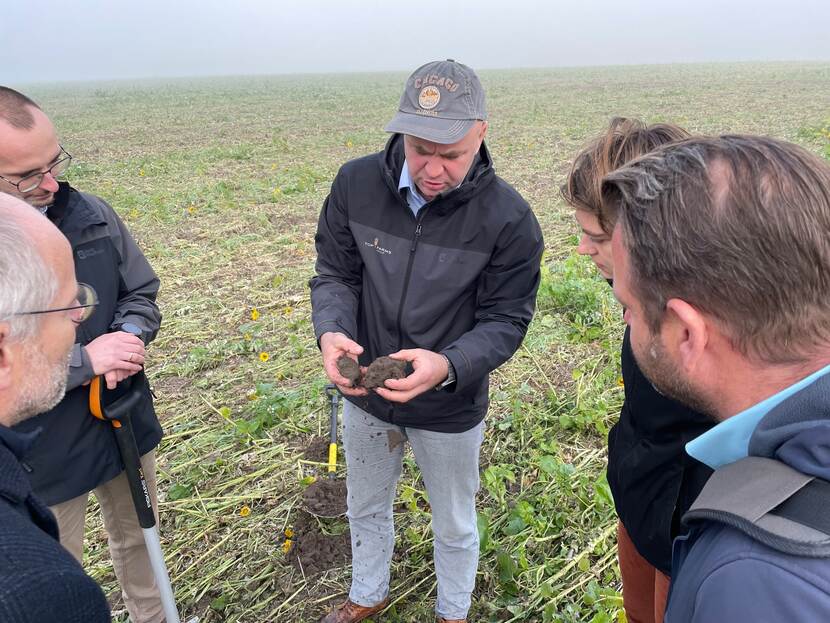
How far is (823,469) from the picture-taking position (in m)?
0.88

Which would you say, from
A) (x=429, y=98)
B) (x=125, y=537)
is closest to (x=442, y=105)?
(x=429, y=98)

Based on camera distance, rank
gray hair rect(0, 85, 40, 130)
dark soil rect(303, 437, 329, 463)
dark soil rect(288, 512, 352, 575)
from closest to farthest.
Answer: gray hair rect(0, 85, 40, 130) < dark soil rect(288, 512, 352, 575) < dark soil rect(303, 437, 329, 463)

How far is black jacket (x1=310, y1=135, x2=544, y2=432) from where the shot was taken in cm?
245

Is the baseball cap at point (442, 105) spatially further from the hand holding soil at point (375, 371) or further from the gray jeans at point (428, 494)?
the gray jeans at point (428, 494)

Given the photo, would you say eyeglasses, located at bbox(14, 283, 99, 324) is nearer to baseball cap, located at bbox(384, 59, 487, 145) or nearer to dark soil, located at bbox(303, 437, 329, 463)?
baseball cap, located at bbox(384, 59, 487, 145)

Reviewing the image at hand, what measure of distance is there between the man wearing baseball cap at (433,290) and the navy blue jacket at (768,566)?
4.61 ft

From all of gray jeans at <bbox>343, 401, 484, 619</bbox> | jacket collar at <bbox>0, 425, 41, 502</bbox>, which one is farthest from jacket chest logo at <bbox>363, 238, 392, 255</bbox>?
jacket collar at <bbox>0, 425, 41, 502</bbox>

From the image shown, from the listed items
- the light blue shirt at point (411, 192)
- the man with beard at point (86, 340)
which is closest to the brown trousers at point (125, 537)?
the man with beard at point (86, 340)

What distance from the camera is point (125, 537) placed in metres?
2.86

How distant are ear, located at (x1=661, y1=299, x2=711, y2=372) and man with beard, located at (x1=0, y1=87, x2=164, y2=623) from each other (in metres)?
2.17

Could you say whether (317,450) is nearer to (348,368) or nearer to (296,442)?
(296,442)

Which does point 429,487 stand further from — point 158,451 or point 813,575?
point 158,451

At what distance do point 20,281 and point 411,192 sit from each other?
1534 millimetres

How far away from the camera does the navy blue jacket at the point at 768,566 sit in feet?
2.75
